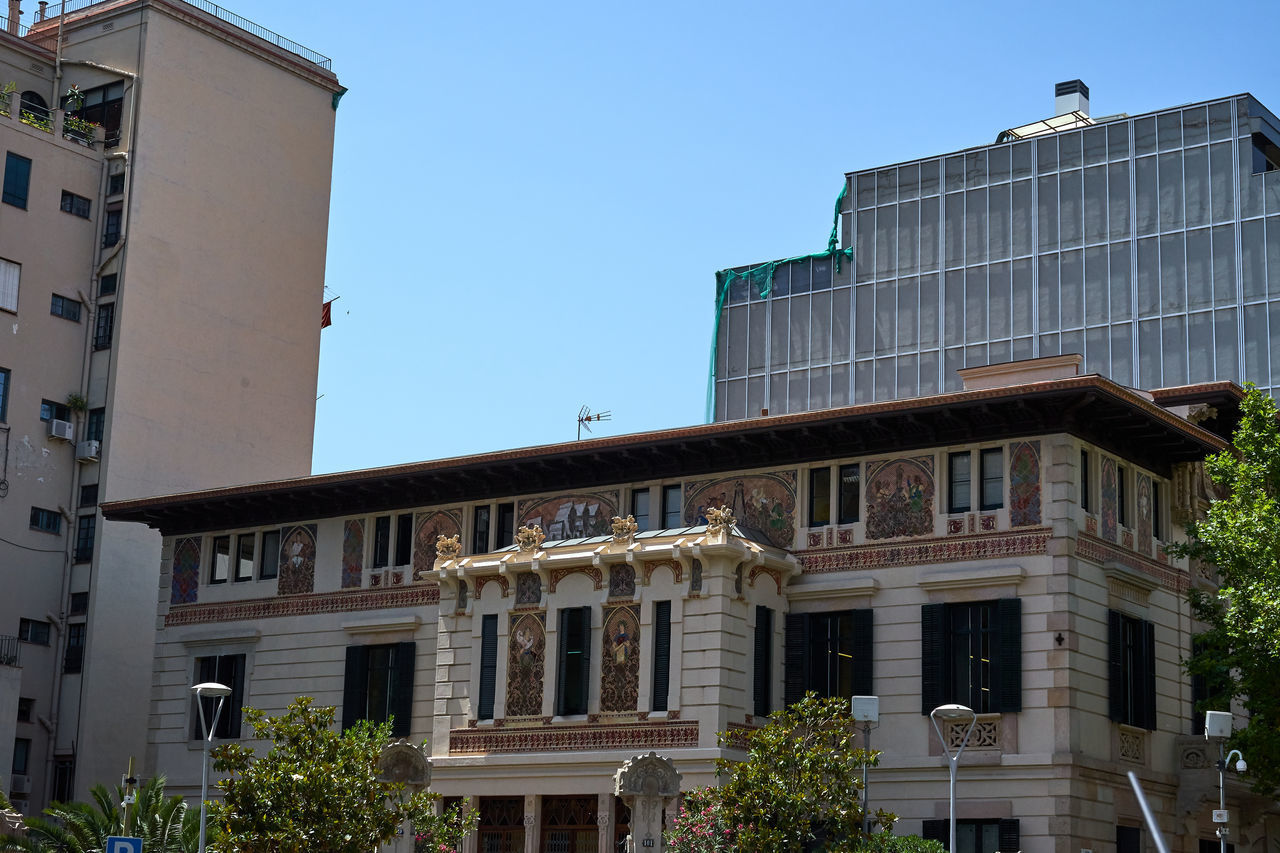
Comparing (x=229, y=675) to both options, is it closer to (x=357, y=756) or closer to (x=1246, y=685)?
(x=357, y=756)

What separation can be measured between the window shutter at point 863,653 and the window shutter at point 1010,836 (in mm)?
3832

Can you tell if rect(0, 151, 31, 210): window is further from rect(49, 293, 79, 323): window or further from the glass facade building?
the glass facade building

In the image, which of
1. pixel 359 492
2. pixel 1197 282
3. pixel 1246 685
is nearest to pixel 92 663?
pixel 359 492

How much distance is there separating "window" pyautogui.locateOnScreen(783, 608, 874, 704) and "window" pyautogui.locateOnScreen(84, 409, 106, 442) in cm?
2549

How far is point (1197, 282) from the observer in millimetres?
74500

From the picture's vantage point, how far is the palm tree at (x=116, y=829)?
3991 centimetres

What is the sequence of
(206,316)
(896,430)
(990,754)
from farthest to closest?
(206,316) → (896,430) → (990,754)

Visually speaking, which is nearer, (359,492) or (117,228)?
(359,492)

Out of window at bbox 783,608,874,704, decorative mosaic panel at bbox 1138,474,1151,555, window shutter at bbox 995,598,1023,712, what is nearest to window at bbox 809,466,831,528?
window at bbox 783,608,874,704

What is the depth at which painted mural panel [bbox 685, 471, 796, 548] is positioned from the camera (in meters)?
40.2

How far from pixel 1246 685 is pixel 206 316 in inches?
1352

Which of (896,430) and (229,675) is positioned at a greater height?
(896,430)

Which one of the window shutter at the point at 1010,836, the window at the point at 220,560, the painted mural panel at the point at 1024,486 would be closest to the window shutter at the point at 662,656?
the window shutter at the point at 1010,836

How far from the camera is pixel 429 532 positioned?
45.1 metres
